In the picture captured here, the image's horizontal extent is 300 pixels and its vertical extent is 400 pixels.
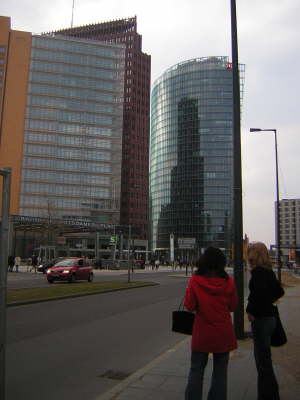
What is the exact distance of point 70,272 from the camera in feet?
88.3

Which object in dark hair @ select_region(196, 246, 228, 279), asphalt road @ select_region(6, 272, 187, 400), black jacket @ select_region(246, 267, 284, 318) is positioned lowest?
asphalt road @ select_region(6, 272, 187, 400)

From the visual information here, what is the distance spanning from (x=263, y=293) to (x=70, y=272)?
2326 centimetres

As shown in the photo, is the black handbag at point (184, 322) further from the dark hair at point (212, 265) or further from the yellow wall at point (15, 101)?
the yellow wall at point (15, 101)

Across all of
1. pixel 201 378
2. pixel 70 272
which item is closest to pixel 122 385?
pixel 201 378

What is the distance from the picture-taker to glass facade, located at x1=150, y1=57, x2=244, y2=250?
141500mm

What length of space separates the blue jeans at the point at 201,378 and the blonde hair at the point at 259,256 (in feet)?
3.84

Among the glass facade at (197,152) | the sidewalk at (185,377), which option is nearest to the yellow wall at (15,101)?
the glass facade at (197,152)

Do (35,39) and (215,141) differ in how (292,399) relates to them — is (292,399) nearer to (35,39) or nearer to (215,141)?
(35,39)

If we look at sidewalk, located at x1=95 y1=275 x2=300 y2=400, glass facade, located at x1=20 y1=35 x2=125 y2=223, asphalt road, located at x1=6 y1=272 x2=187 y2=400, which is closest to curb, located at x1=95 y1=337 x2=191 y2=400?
sidewalk, located at x1=95 y1=275 x2=300 y2=400

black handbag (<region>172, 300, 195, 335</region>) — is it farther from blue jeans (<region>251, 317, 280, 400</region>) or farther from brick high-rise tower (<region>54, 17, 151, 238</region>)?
brick high-rise tower (<region>54, 17, 151, 238</region>)

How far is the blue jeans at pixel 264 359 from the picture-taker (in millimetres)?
4582

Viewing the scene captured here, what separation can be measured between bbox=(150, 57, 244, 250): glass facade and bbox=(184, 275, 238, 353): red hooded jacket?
443 ft

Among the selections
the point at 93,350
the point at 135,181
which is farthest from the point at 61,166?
the point at 93,350

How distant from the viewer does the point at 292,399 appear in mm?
4840
